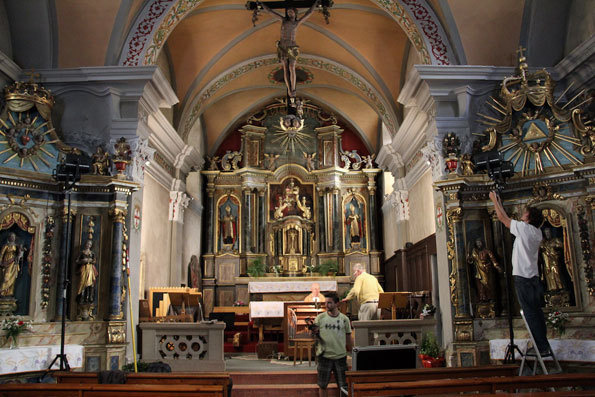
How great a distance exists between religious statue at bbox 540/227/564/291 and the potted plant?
6.92 feet

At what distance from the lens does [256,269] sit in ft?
58.1

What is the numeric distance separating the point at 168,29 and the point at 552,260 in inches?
319

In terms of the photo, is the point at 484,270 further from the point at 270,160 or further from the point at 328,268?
the point at 270,160

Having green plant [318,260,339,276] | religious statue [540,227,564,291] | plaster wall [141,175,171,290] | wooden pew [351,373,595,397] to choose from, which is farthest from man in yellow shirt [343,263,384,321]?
green plant [318,260,339,276]

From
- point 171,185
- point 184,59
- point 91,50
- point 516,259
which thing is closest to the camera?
point 516,259

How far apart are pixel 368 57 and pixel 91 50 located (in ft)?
22.4

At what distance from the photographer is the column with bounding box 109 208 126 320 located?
930cm

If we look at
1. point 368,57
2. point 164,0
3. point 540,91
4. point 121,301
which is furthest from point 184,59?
point 540,91

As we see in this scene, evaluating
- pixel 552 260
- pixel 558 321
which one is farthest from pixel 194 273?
pixel 558 321

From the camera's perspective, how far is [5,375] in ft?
25.7

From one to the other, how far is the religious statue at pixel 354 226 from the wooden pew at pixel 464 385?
13.7m

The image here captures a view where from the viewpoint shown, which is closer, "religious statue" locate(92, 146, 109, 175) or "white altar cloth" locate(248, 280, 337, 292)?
"religious statue" locate(92, 146, 109, 175)

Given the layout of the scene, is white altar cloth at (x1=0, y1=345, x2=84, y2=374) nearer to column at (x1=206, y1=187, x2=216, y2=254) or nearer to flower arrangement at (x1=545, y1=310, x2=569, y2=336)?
flower arrangement at (x1=545, y1=310, x2=569, y2=336)

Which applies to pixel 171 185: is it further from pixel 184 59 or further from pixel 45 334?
pixel 45 334
